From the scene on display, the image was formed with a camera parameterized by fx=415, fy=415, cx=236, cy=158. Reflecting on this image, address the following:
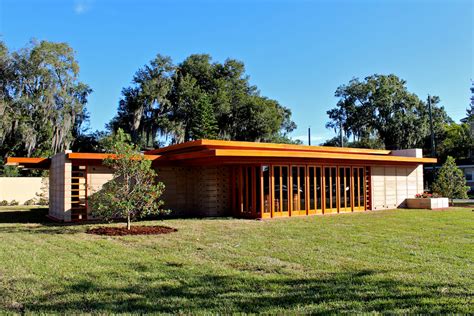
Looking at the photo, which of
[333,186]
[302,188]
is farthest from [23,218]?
[333,186]

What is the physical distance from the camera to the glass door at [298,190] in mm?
15852

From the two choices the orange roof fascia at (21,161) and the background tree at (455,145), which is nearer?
the orange roof fascia at (21,161)

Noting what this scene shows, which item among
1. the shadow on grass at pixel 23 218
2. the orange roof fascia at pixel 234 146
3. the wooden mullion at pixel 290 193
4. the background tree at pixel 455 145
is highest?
the background tree at pixel 455 145

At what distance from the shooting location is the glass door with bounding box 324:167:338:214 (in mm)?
16859

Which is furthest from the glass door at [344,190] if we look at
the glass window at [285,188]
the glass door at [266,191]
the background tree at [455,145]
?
the background tree at [455,145]

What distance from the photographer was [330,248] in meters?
8.19

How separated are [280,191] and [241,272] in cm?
946

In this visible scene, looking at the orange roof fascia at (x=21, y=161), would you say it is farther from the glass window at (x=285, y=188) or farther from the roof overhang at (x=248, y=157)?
the glass window at (x=285, y=188)

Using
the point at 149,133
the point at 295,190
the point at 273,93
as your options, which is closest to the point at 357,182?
the point at 295,190

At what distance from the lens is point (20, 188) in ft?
84.1

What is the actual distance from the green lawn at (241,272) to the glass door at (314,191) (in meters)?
5.82

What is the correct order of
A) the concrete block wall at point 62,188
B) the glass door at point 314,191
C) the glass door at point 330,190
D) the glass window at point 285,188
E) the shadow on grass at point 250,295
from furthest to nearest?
the glass door at point 330,190
the glass door at point 314,191
the glass window at point 285,188
the concrete block wall at point 62,188
the shadow on grass at point 250,295

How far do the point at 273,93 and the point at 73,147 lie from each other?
856 inches

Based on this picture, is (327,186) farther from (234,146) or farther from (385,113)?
(385,113)
